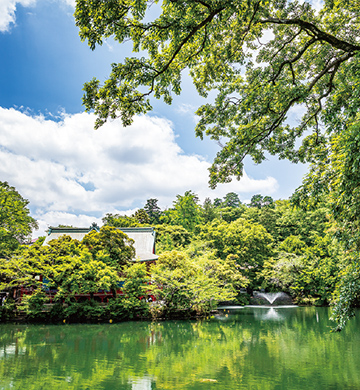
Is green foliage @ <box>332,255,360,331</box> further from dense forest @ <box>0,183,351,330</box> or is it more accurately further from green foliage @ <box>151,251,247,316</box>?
green foliage @ <box>151,251,247,316</box>

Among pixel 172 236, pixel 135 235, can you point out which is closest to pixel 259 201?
pixel 172 236

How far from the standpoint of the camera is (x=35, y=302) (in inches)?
466

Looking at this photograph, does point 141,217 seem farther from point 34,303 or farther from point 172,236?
point 34,303

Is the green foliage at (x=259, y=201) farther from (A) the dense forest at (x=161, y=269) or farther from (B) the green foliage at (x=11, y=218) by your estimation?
(B) the green foliage at (x=11, y=218)

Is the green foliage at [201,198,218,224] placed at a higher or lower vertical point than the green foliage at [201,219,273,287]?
higher

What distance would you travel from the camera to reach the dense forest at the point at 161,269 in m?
11.8

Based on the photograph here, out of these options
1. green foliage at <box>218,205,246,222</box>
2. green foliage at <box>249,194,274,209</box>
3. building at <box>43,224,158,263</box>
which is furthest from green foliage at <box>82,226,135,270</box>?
green foliage at <box>249,194,274,209</box>

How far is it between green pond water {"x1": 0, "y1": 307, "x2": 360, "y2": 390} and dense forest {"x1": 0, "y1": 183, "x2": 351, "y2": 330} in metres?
1.31

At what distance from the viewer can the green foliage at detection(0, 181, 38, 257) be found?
16.0 metres

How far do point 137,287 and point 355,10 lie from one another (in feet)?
37.3

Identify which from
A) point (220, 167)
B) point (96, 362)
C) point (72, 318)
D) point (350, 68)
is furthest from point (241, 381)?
point (72, 318)

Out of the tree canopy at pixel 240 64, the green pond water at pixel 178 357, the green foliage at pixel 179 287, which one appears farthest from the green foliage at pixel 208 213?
the tree canopy at pixel 240 64

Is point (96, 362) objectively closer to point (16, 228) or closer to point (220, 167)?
point (220, 167)

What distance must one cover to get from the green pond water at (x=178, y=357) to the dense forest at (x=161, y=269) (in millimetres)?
1305
